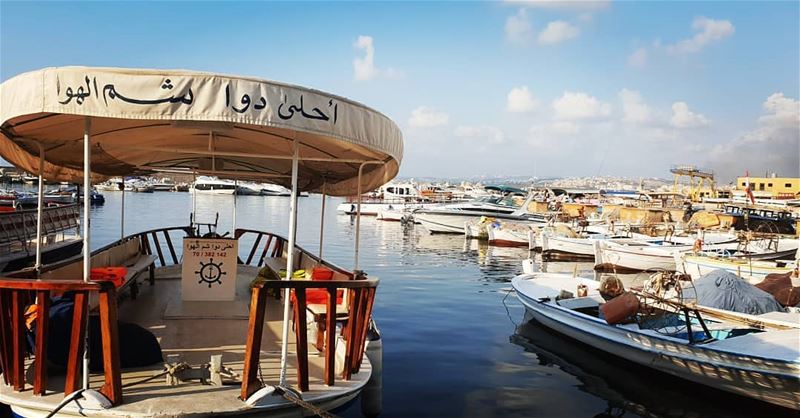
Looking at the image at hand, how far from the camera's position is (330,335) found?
197 inches

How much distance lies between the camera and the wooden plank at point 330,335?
493cm

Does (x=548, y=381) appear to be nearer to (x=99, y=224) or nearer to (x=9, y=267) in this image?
(x=9, y=267)

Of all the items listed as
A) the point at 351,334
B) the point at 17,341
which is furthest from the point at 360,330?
the point at 17,341

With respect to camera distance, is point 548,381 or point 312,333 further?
point 548,381

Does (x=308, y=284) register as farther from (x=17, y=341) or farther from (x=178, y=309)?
(x=178, y=309)

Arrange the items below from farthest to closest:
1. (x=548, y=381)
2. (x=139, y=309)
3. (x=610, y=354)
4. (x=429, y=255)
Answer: (x=429, y=255) → (x=610, y=354) → (x=548, y=381) → (x=139, y=309)

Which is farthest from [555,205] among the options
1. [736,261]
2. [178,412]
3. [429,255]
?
[178,412]

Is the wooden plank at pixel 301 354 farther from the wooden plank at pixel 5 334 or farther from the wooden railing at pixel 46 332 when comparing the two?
the wooden plank at pixel 5 334

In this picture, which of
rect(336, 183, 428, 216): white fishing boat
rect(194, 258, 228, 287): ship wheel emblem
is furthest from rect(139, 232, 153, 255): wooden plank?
rect(336, 183, 428, 216): white fishing boat

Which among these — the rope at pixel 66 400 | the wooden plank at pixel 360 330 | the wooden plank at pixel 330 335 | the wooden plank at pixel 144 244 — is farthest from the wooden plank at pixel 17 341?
the wooden plank at pixel 144 244

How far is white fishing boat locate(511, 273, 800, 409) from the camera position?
7875 mm

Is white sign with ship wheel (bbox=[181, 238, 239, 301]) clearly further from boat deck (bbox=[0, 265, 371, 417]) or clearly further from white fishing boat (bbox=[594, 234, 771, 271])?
white fishing boat (bbox=[594, 234, 771, 271])

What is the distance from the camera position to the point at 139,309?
26.4 feet

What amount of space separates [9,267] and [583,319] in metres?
14.0
